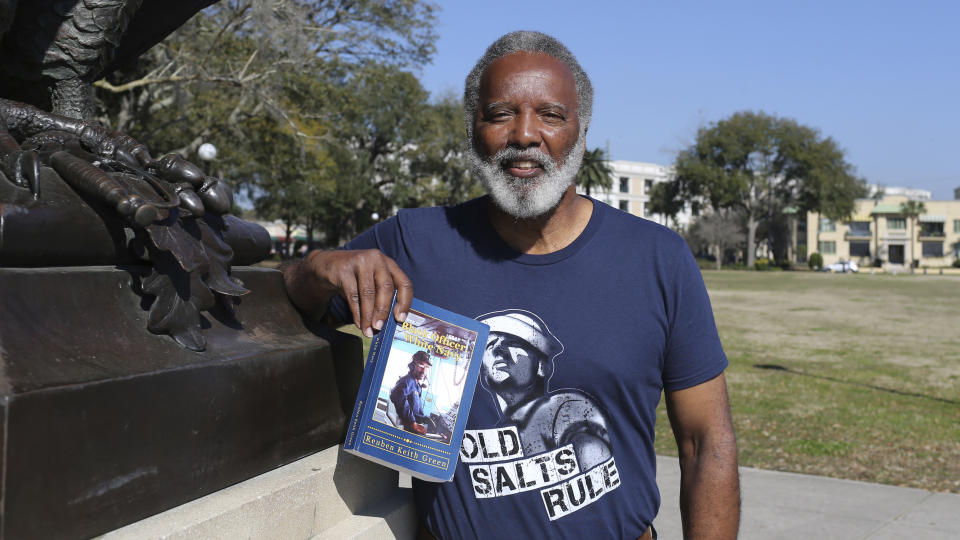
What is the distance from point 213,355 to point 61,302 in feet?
0.96

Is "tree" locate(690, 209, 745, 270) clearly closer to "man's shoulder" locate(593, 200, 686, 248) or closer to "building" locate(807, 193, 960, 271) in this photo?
"building" locate(807, 193, 960, 271)

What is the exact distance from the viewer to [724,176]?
58.2 m

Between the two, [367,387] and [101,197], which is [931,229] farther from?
[101,197]

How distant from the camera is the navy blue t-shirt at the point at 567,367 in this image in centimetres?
181

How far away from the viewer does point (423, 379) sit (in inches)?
65.7

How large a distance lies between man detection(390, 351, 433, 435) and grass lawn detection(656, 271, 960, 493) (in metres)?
4.78

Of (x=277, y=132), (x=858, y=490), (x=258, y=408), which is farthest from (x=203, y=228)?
(x=277, y=132)

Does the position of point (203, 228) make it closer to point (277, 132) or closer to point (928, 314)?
point (277, 132)

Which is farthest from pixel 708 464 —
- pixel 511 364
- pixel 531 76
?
pixel 531 76

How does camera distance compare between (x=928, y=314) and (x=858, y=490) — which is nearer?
(x=858, y=490)

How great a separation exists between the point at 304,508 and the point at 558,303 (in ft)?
2.30

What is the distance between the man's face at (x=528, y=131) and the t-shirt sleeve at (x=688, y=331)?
1.12 ft

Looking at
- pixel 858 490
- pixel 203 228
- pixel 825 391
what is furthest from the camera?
pixel 825 391

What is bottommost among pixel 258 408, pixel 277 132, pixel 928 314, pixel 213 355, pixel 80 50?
pixel 928 314
